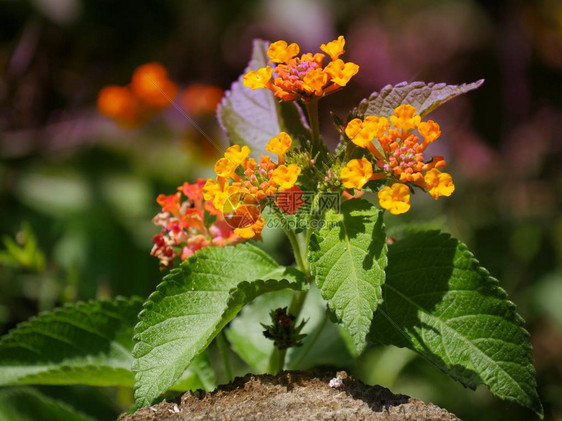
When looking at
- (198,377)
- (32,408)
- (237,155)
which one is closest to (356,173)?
(237,155)

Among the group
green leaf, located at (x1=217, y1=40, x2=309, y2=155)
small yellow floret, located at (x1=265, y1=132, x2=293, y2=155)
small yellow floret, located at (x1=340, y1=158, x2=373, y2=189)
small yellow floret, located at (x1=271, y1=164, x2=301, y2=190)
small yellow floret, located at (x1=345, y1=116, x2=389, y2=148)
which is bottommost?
small yellow floret, located at (x1=340, y1=158, x2=373, y2=189)

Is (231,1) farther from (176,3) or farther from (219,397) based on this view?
(219,397)

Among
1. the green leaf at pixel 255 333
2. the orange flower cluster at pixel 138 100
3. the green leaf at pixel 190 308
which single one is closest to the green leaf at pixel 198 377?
the green leaf at pixel 255 333

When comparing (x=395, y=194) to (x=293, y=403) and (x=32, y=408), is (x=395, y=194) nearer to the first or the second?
(x=293, y=403)

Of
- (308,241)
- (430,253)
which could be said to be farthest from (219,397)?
(430,253)

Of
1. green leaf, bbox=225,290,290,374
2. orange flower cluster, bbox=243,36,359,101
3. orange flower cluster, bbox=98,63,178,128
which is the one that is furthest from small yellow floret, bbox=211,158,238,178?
orange flower cluster, bbox=98,63,178,128

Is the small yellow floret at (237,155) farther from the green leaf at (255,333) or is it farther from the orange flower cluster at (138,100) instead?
the orange flower cluster at (138,100)

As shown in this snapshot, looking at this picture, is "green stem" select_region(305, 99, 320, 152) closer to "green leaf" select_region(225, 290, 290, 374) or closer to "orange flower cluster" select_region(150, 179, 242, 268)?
"orange flower cluster" select_region(150, 179, 242, 268)
